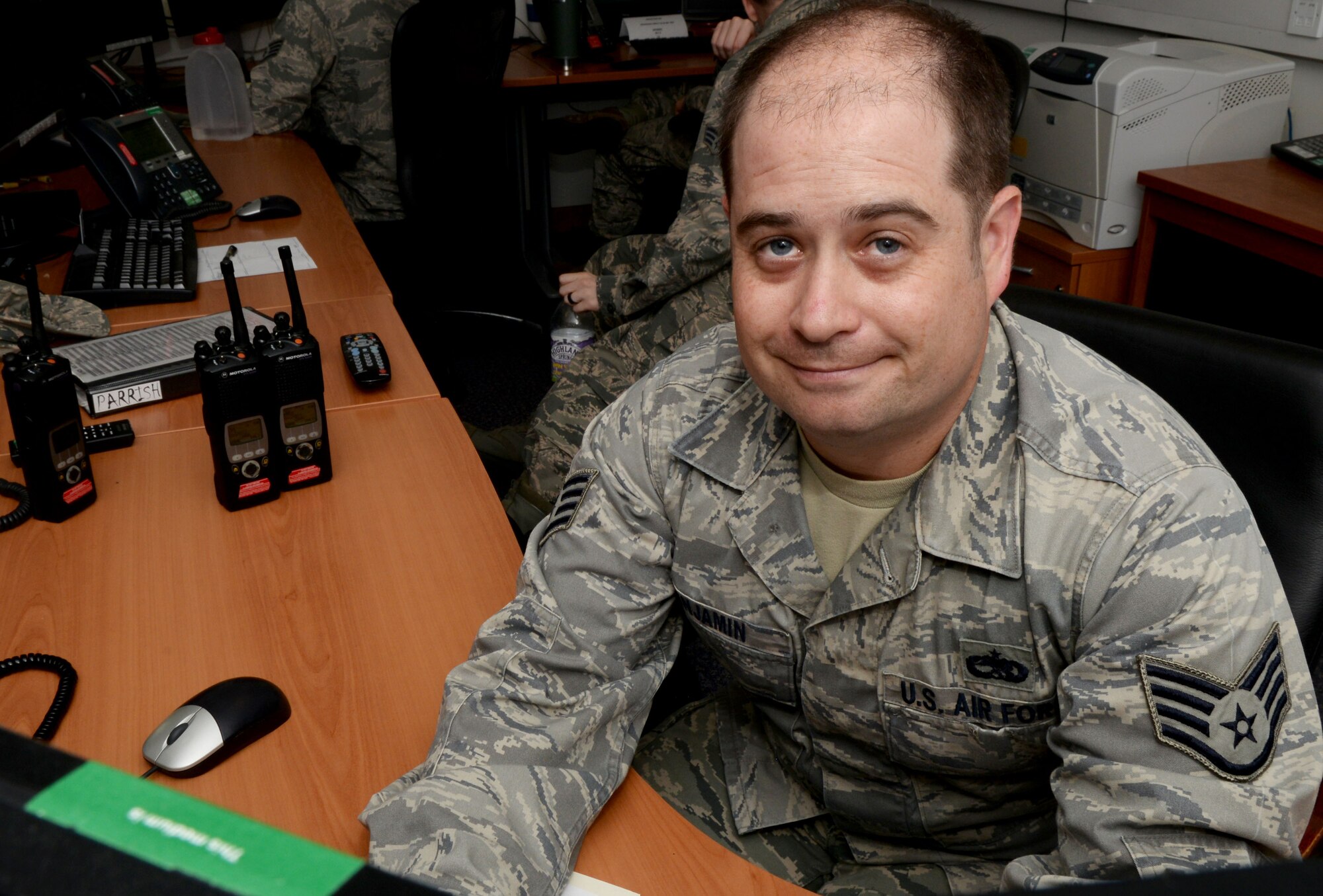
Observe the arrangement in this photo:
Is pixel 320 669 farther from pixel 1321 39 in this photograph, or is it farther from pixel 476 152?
Result: pixel 1321 39

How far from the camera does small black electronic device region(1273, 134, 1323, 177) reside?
2.29 m

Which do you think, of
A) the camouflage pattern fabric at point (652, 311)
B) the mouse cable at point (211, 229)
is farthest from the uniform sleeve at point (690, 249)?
the mouse cable at point (211, 229)

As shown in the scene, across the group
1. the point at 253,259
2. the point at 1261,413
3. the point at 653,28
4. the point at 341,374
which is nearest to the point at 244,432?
the point at 341,374

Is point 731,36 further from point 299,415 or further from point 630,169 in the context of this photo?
point 299,415

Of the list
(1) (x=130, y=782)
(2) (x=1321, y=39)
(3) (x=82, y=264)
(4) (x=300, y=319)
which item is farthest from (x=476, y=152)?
(1) (x=130, y=782)

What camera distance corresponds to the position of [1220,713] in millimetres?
744

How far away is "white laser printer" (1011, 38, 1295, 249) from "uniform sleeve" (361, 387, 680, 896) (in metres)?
1.89

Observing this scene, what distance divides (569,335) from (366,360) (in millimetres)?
1011

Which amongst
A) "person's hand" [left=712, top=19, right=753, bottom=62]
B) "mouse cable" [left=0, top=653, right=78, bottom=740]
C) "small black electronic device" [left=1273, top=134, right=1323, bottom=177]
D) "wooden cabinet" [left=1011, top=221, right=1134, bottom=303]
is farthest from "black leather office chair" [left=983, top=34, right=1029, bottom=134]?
"mouse cable" [left=0, top=653, right=78, bottom=740]

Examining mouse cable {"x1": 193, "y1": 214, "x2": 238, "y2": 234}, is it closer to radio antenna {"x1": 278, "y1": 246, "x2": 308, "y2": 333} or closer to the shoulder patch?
radio antenna {"x1": 278, "y1": 246, "x2": 308, "y2": 333}

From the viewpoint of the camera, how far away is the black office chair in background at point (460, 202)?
270 centimetres

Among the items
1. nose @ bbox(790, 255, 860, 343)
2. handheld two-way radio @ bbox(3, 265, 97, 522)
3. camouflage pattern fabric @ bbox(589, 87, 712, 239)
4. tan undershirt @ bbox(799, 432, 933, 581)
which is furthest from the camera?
camouflage pattern fabric @ bbox(589, 87, 712, 239)

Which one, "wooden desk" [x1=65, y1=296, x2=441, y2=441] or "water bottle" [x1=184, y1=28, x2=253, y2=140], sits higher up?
"water bottle" [x1=184, y1=28, x2=253, y2=140]

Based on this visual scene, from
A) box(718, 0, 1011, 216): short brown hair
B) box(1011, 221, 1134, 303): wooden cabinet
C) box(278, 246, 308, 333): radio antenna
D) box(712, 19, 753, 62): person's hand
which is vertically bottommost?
box(1011, 221, 1134, 303): wooden cabinet
